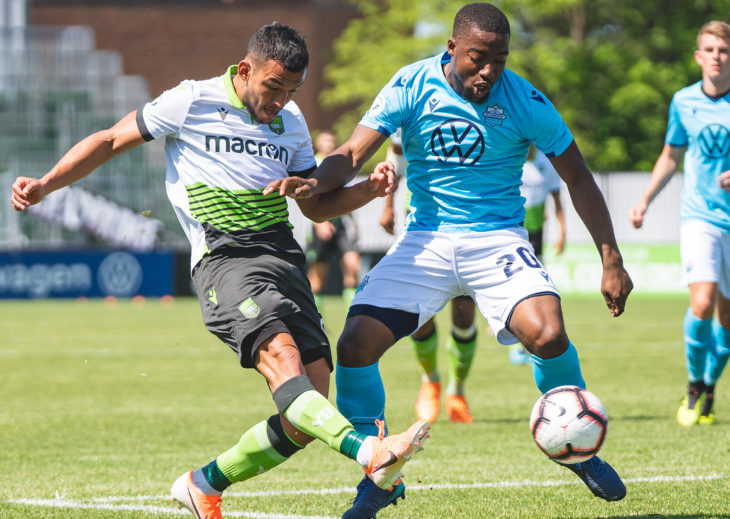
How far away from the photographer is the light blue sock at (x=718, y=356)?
7.73 meters

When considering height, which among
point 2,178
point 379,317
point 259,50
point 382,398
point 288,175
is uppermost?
point 259,50

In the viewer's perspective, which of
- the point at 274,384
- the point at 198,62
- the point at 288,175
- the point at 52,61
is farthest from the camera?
the point at 198,62

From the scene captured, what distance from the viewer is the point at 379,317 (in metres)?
5.05

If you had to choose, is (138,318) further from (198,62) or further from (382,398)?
(198,62)

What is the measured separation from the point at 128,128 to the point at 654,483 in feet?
9.75

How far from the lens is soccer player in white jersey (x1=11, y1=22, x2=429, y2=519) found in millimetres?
4578

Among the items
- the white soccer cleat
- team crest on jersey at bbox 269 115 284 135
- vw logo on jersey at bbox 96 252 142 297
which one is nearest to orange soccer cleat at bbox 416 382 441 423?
team crest on jersey at bbox 269 115 284 135

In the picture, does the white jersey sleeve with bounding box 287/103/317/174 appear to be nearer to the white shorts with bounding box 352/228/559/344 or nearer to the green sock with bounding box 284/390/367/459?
the white shorts with bounding box 352/228/559/344

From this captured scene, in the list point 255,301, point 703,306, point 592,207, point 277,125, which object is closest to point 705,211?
point 703,306

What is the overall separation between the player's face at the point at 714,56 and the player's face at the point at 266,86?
3640mm

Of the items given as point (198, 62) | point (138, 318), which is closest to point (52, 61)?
point (198, 62)

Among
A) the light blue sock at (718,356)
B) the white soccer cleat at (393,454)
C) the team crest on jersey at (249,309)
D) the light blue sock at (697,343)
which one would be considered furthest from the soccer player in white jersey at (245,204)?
the light blue sock at (718,356)

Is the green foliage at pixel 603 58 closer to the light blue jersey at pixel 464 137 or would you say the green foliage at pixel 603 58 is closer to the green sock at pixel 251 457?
the light blue jersey at pixel 464 137

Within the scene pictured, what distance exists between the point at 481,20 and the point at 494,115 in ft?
1.44
